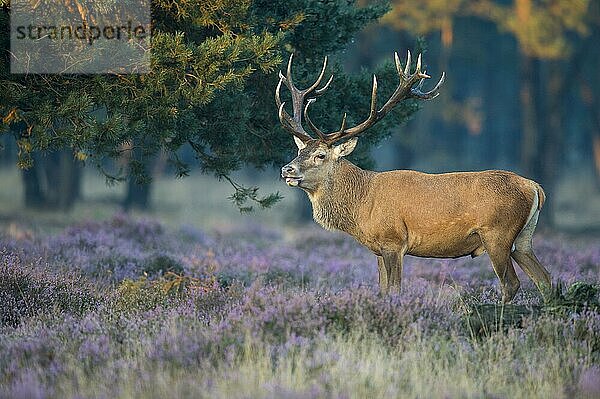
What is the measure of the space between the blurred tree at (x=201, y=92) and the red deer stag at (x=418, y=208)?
1023 millimetres

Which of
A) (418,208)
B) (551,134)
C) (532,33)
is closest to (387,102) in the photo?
(418,208)

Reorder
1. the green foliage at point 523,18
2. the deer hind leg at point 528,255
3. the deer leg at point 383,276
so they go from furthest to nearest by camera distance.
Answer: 1. the green foliage at point 523,18
2. the deer hind leg at point 528,255
3. the deer leg at point 383,276

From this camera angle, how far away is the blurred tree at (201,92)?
391 inches

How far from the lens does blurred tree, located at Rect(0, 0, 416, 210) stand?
9.93 meters

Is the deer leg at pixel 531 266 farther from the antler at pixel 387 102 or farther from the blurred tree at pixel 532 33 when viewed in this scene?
the blurred tree at pixel 532 33

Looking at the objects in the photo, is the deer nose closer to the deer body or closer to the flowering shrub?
the deer body

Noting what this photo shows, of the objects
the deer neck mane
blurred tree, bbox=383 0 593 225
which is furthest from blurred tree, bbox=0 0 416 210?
blurred tree, bbox=383 0 593 225

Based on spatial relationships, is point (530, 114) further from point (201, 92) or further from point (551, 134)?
point (201, 92)

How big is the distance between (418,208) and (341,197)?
3.26ft

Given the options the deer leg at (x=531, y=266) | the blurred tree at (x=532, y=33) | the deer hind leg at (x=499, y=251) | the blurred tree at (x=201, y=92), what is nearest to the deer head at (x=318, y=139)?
the blurred tree at (x=201, y=92)

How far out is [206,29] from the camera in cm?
1124

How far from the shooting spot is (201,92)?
1002cm

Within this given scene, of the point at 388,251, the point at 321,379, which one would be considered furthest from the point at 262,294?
the point at 321,379

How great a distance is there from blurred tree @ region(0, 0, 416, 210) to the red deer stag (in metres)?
1.02
